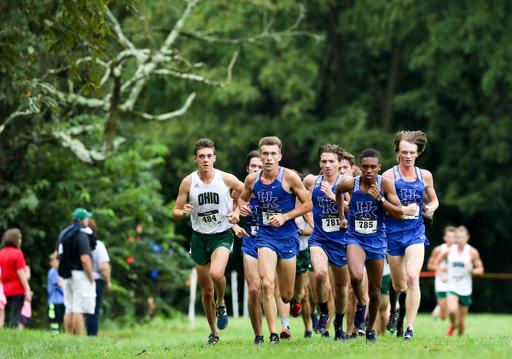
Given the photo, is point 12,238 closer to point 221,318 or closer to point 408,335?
point 221,318

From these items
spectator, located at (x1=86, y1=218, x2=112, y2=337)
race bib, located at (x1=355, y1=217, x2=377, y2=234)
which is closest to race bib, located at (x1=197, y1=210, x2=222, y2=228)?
race bib, located at (x1=355, y1=217, x2=377, y2=234)

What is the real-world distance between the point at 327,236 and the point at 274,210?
3.29 feet

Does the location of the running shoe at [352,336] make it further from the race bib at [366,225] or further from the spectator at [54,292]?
the spectator at [54,292]

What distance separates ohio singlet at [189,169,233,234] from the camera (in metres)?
10.0

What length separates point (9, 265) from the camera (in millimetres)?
13328

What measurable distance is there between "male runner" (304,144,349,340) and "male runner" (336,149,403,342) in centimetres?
47

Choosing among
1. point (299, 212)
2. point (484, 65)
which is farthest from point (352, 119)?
point (299, 212)

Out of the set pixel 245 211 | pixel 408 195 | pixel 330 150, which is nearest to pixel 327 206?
pixel 330 150

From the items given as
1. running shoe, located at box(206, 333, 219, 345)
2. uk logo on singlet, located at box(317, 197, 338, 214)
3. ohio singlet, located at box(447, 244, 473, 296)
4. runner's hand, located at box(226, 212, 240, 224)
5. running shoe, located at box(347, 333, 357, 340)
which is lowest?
running shoe, located at box(206, 333, 219, 345)

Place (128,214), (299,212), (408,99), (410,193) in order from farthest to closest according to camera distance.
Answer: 1. (408,99)
2. (128,214)
3. (410,193)
4. (299,212)

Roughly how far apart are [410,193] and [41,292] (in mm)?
10402

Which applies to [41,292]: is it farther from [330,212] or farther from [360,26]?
[360,26]

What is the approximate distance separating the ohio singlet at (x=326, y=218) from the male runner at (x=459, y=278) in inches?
235

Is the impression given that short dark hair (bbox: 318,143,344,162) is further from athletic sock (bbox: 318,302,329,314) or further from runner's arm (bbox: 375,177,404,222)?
athletic sock (bbox: 318,302,329,314)
